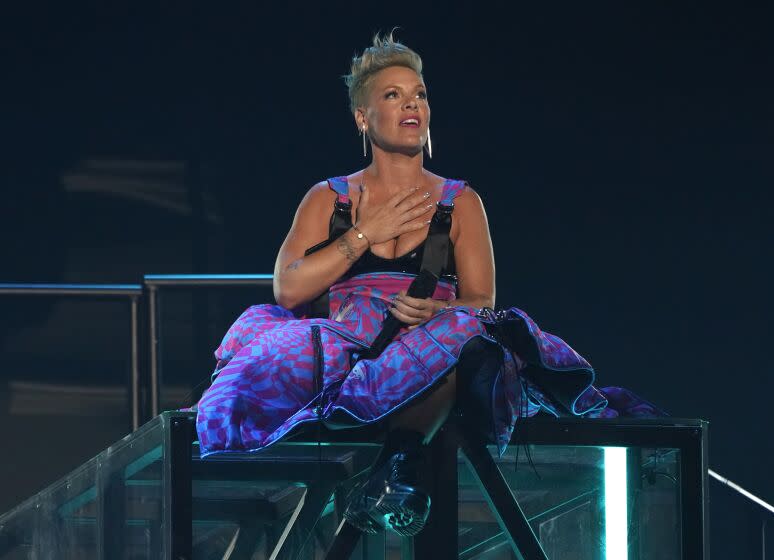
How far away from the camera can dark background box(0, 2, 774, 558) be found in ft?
13.7

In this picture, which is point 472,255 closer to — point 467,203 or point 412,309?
point 467,203

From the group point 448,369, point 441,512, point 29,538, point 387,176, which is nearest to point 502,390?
point 448,369

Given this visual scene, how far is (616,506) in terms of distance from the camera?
220 cm

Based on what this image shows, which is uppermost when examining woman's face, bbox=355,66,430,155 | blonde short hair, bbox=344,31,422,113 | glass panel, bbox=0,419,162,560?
blonde short hair, bbox=344,31,422,113

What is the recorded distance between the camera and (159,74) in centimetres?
456

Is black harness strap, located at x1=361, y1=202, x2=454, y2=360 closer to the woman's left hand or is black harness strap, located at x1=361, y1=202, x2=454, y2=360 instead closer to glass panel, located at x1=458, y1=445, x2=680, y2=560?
the woman's left hand

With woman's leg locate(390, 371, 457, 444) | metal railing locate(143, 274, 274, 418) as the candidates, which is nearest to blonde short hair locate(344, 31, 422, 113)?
woman's leg locate(390, 371, 457, 444)

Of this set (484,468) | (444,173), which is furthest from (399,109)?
(444,173)

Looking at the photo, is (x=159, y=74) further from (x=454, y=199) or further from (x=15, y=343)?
(x=454, y=199)

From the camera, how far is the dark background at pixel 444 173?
4176 mm

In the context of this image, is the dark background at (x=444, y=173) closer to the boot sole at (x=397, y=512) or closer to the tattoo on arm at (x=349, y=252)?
the tattoo on arm at (x=349, y=252)

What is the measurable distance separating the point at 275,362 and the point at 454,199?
0.61m

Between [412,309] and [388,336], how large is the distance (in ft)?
0.25

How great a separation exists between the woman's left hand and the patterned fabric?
0.17 ft
